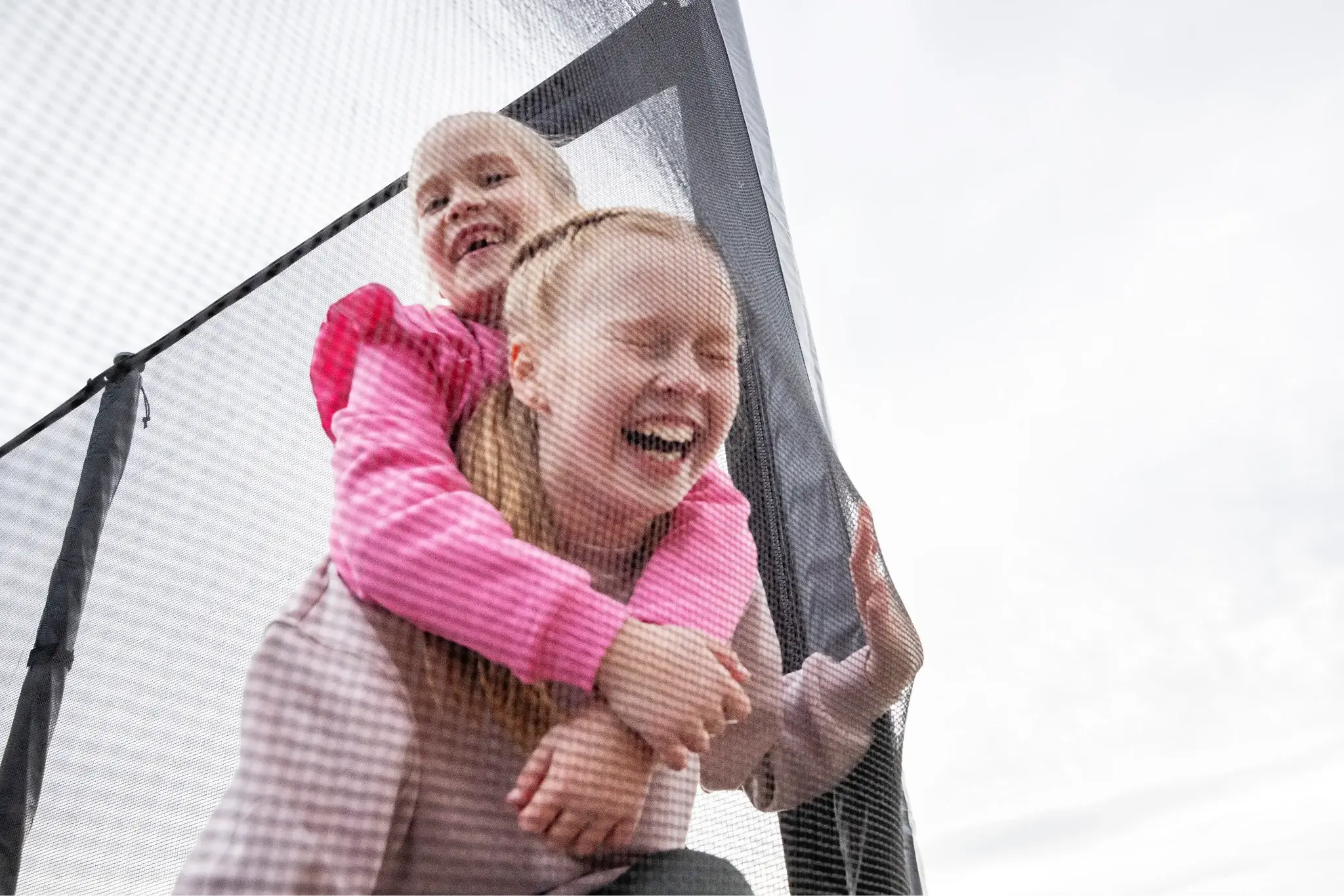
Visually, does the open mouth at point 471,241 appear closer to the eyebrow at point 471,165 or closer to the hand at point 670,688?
the eyebrow at point 471,165

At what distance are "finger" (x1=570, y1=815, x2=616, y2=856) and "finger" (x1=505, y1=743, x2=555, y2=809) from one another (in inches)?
0.9

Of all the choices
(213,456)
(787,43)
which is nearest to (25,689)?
(213,456)

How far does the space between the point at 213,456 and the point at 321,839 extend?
0.12 metres

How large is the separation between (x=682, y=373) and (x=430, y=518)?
0.43ft

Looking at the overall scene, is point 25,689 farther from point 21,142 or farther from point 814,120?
point 814,120

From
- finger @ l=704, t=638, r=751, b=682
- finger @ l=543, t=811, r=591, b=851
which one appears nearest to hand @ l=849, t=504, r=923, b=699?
finger @ l=704, t=638, r=751, b=682

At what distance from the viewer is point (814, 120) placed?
106cm

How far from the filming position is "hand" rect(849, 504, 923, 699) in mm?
497

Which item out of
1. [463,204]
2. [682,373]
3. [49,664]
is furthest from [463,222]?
[49,664]

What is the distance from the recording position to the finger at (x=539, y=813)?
31 cm

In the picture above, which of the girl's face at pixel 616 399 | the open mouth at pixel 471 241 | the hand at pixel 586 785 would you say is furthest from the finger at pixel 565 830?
the open mouth at pixel 471 241

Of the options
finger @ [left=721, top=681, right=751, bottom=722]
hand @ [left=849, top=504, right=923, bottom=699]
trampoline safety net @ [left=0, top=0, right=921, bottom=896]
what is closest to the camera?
trampoline safety net @ [left=0, top=0, right=921, bottom=896]

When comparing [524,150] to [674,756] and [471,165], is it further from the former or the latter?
[674,756]

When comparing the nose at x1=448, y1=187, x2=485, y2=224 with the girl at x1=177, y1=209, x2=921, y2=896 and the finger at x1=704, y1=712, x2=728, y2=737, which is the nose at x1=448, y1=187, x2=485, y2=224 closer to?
the girl at x1=177, y1=209, x2=921, y2=896
